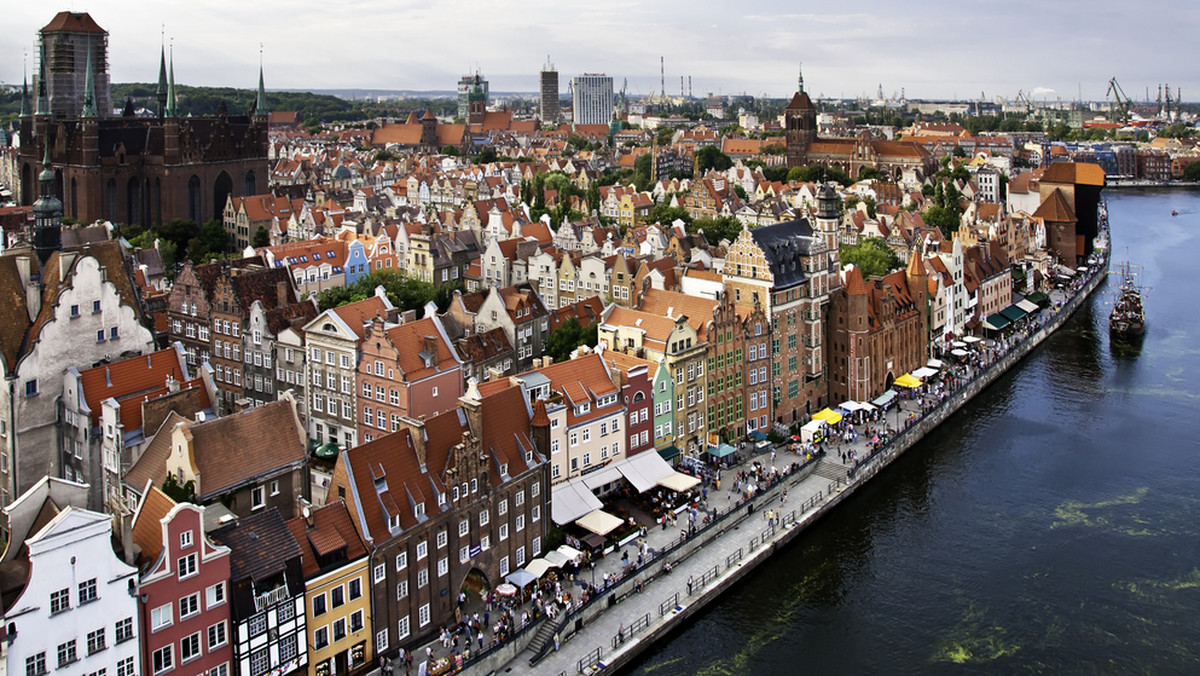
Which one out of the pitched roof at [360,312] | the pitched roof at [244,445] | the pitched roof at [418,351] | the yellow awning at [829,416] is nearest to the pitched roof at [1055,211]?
the yellow awning at [829,416]

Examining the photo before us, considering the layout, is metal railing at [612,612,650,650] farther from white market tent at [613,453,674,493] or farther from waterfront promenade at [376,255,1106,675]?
white market tent at [613,453,674,493]

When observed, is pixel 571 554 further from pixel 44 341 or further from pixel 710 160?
pixel 710 160

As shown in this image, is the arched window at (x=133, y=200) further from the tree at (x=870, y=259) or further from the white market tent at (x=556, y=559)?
the white market tent at (x=556, y=559)

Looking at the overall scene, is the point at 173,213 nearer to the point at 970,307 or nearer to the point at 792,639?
the point at 970,307

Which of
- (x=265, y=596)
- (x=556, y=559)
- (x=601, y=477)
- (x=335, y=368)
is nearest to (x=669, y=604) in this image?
(x=556, y=559)

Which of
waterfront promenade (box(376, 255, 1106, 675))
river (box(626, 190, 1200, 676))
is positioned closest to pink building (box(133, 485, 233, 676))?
waterfront promenade (box(376, 255, 1106, 675))

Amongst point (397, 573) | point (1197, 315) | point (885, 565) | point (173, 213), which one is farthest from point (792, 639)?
point (173, 213)
